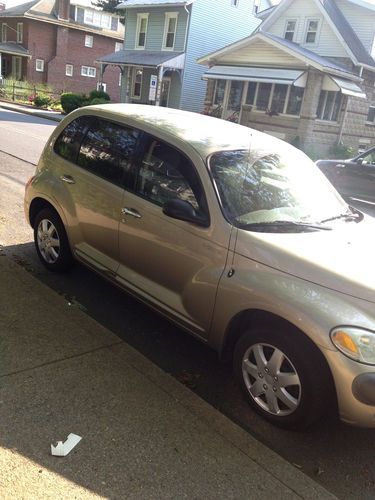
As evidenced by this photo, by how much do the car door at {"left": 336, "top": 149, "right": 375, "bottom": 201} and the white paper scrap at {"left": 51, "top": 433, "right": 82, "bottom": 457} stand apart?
8738 millimetres

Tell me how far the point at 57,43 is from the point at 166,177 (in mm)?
44108

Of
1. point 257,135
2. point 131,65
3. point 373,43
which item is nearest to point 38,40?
point 131,65

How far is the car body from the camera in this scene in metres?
2.76

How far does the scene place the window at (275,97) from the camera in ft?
74.9

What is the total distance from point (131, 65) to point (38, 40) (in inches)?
704

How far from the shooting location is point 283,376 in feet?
9.66

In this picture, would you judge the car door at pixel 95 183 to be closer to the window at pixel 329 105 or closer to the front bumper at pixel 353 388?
the front bumper at pixel 353 388

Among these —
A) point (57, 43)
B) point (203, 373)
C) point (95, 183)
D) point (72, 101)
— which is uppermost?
point (57, 43)

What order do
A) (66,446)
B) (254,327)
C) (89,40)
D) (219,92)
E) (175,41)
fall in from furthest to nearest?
(89,40) < (175,41) < (219,92) < (254,327) < (66,446)

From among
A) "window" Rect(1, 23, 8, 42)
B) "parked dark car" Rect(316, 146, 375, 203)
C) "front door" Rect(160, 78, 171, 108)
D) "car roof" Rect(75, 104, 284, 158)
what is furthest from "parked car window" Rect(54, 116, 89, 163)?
"window" Rect(1, 23, 8, 42)

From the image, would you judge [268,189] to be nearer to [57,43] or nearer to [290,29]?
[290,29]

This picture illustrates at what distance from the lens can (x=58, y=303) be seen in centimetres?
420

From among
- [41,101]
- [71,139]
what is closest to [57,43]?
[41,101]

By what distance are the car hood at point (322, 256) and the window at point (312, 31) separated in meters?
23.5
